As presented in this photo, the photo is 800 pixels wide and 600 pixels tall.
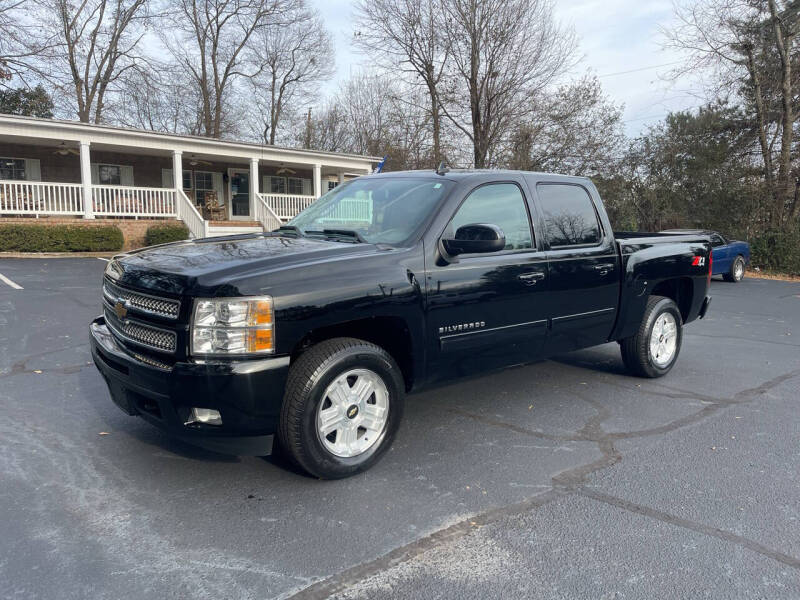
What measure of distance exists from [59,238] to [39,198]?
246cm

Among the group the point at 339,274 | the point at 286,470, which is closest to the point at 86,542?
the point at 286,470

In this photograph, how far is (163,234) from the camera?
1944 cm

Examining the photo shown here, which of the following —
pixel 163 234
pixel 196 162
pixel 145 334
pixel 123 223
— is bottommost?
pixel 145 334

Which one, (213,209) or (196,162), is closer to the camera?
(213,209)

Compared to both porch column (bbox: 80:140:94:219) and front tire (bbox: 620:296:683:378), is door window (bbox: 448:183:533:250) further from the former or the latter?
porch column (bbox: 80:140:94:219)

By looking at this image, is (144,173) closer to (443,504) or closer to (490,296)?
(490,296)

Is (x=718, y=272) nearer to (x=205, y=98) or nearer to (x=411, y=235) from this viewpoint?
(x=411, y=235)

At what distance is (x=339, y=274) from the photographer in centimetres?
343

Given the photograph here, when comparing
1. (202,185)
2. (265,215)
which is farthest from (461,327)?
(202,185)

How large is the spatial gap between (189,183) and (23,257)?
8.70 m

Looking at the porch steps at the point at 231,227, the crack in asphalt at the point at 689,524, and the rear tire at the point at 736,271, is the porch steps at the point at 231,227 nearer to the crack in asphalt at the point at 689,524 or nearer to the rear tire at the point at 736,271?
the rear tire at the point at 736,271

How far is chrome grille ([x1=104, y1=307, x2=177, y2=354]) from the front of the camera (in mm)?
3203

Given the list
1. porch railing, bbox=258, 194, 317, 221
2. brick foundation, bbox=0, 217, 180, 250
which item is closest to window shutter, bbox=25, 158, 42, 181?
brick foundation, bbox=0, 217, 180, 250

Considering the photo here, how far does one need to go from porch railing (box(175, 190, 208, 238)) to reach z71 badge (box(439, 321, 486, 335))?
55.8 feet
